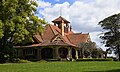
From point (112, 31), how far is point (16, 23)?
31.1 m

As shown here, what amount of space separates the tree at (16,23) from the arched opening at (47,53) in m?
12.0

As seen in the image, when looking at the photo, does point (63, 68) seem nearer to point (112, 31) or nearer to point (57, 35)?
point (57, 35)

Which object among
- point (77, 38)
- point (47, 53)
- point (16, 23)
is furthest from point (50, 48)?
point (16, 23)

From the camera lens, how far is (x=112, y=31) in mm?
81062

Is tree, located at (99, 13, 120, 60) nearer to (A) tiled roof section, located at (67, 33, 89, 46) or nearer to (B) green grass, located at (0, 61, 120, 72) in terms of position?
(A) tiled roof section, located at (67, 33, 89, 46)

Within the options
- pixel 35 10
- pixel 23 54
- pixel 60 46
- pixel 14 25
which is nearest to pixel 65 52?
pixel 60 46

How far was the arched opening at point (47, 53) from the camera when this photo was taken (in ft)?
243

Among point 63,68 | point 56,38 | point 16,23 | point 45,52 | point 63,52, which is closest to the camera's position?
point 63,68

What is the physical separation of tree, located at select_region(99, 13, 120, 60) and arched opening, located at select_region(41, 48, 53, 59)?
15.3 meters

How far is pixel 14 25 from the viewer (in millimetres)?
55688

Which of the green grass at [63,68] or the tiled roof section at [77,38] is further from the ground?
the tiled roof section at [77,38]

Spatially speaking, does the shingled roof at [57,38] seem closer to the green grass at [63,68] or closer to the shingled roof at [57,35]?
the shingled roof at [57,35]

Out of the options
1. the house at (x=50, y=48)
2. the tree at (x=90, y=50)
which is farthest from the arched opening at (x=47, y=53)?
the tree at (x=90, y=50)

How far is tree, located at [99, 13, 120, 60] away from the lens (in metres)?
79.9
